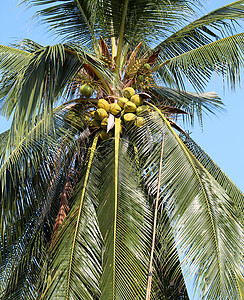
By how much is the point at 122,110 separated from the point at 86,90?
55cm

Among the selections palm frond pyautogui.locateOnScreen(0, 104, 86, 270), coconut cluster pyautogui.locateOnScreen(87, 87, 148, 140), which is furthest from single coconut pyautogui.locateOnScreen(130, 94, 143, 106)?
palm frond pyautogui.locateOnScreen(0, 104, 86, 270)

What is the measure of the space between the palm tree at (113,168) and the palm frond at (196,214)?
0.04ft

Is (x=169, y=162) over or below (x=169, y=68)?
below

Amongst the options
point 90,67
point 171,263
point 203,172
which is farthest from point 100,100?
point 171,263

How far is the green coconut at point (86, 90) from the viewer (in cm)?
711

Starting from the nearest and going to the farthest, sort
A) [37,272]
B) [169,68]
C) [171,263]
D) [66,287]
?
[66,287], [171,263], [37,272], [169,68]

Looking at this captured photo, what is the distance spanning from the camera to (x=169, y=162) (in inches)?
257

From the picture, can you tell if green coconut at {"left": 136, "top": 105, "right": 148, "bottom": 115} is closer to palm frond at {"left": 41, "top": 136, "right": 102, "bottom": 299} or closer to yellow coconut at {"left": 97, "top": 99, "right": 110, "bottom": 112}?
yellow coconut at {"left": 97, "top": 99, "right": 110, "bottom": 112}

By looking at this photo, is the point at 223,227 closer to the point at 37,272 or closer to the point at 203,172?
the point at 203,172

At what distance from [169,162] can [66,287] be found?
192 cm

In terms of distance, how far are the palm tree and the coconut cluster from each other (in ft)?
0.06

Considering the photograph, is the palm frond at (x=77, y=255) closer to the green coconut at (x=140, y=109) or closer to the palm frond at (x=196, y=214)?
the palm frond at (x=196, y=214)

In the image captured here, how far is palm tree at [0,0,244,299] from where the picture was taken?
571 cm

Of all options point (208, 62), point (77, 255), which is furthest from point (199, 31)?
point (77, 255)
